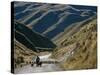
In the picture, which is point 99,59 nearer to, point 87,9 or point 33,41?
point 87,9

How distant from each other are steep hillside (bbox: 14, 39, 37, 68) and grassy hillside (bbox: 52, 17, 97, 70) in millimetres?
214

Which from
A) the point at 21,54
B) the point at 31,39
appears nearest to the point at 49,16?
the point at 31,39

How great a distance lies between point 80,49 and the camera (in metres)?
2.20

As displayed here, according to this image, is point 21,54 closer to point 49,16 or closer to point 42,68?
point 42,68

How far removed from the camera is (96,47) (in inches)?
89.4

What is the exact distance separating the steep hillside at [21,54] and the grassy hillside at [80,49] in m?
0.21

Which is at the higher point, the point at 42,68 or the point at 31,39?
the point at 31,39

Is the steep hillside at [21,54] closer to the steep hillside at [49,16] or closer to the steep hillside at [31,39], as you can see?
the steep hillside at [31,39]

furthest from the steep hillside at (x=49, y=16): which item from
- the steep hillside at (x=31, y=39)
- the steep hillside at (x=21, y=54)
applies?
the steep hillside at (x=21, y=54)

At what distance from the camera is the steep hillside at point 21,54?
1.98 meters

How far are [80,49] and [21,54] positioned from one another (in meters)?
0.55

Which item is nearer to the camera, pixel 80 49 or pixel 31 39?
pixel 31 39

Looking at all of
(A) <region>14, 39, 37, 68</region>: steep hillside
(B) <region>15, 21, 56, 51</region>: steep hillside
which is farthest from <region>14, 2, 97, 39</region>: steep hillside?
(A) <region>14, 39, 37, 68</region>: steep hillside

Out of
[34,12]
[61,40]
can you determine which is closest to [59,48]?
[61,40]
